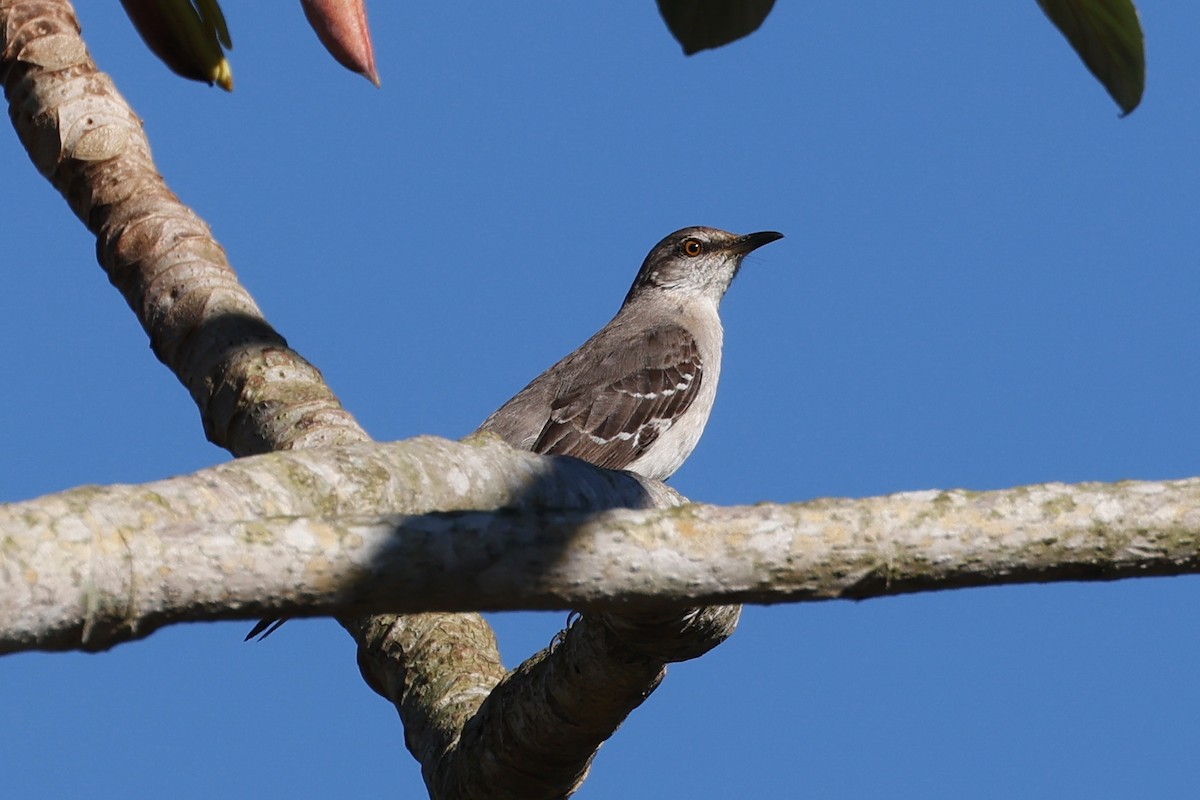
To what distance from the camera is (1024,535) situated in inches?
118

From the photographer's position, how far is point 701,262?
11102mm

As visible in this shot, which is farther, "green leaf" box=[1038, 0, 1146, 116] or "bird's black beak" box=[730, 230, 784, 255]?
"bird's black beak" box=[730, 230, 784, 255]

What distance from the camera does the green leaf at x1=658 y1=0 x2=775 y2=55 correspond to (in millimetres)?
2893

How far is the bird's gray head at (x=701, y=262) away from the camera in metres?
11.1

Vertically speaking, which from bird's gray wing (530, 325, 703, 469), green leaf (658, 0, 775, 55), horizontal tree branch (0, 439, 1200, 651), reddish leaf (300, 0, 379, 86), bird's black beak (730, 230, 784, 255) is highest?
bird's black beak (730, 230, 784, 255)

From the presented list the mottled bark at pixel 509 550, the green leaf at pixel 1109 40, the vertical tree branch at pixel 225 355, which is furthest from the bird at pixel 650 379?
the green leaf at pixel 1109 40

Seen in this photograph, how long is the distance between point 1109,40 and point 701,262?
814cm

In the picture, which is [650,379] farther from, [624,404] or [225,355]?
[225,355]

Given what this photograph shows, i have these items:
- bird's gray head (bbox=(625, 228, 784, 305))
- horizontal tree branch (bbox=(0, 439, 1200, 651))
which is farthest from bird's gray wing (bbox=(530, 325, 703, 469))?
horizontal tree branch (bbox=(0, 439, 1200, 651))

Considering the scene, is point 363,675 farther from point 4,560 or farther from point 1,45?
point 4,560

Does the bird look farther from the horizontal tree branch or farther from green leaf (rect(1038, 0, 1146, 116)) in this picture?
green leaf (rect(1038, 0, 1146, 116))

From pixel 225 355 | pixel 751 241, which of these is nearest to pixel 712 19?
pixel 225 355

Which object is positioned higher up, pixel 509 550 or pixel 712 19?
pixel 712 19

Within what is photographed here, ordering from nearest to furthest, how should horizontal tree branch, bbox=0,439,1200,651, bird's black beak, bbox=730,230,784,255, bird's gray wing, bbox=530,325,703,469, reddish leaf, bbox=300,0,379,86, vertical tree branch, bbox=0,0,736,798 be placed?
horizontal tree branch, bbox=0,439,1200,651, reddish leaf, bbox=300,0,379,86, vertical tree branch, bbox=0,0,736,798, bird's gray wing, bbox=530,325,703,469, bird's black beak, bbox=730,230,784,255
